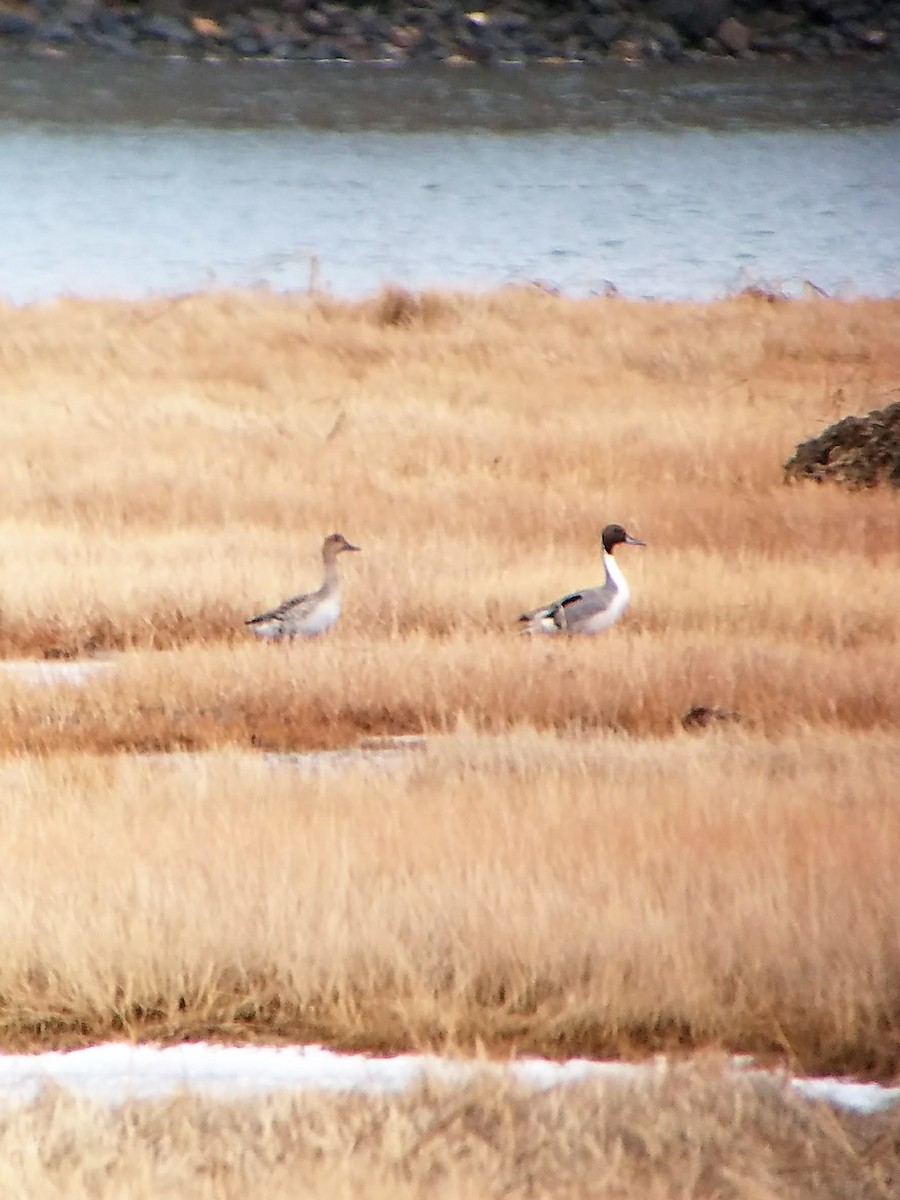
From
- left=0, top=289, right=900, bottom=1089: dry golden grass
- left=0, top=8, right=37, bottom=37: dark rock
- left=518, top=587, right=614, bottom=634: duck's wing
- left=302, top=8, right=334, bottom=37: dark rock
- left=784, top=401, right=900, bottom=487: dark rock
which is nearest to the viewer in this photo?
left=0, top=289, right=900, bottom=1089: dry golden grass

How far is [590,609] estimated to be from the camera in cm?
630

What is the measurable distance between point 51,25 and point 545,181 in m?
1.72

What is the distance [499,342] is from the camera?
8.98 m

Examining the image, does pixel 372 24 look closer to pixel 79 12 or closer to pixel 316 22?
pixel 316 22

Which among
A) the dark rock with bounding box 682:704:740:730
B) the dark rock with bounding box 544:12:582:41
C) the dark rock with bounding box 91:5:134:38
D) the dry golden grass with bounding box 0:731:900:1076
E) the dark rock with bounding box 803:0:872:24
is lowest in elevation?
the dark rock with bounding box 682:704:740:730

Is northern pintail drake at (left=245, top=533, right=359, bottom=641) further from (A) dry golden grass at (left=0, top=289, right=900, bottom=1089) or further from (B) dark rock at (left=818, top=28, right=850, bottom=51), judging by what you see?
(B) dark rock at (left=818, top=28, right=850, bottom=51)

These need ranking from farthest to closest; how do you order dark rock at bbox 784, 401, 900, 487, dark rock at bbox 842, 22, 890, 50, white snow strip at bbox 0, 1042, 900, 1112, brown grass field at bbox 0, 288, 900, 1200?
dark rock at bbox 784, 401, 900, 487 < dark rock at bbox 842, 22, 890, 50 < brown grass field at bbox 0, 288, 900, 1200 < white snow strip at bbox 0, 1042, 900, 1112

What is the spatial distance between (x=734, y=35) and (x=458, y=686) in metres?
1.97

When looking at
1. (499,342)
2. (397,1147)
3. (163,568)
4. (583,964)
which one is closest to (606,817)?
(583,964)

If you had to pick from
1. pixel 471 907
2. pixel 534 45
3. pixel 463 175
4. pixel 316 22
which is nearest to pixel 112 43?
pixel 316 22

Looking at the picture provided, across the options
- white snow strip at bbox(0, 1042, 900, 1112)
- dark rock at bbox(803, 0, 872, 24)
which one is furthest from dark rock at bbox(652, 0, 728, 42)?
white snow strip at bbox(0, 1042, 900, 1112)

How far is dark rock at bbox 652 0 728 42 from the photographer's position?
5.96 m

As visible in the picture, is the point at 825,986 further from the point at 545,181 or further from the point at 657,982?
the point at 545,181

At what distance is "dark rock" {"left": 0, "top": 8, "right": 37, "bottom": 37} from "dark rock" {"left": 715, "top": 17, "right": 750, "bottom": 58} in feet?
Result: 8.45
